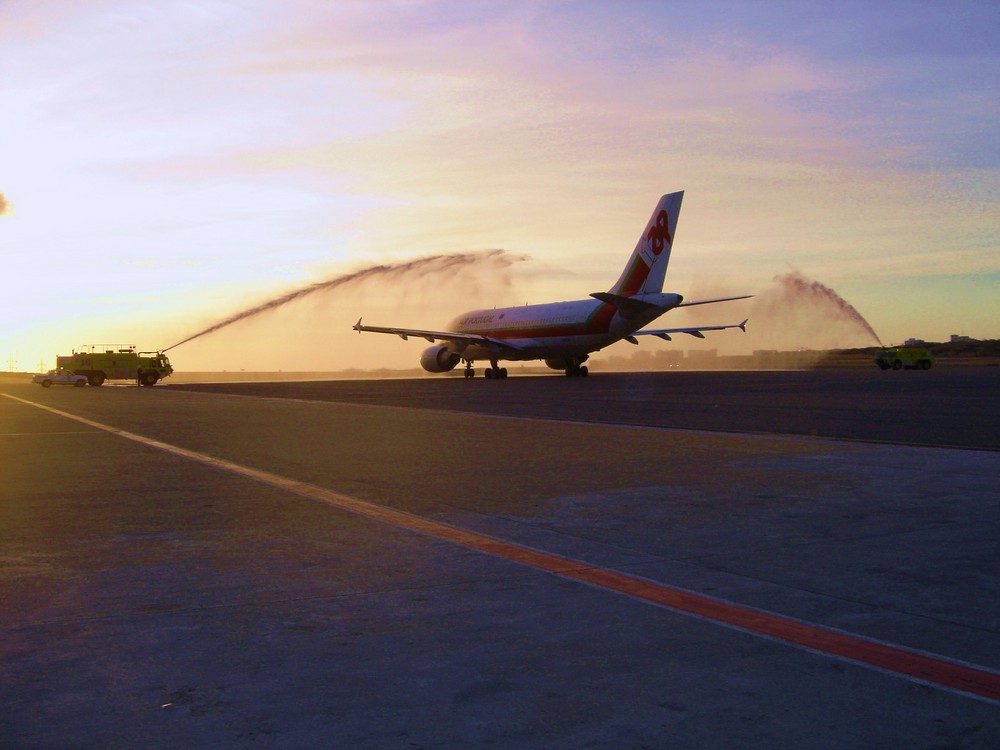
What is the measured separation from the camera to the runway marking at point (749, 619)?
14.8 ft

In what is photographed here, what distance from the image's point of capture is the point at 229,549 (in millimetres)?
7836

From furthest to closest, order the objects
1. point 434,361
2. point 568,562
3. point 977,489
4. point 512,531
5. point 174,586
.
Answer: point 434,361
point 977,489
point 512,531
point 568,562
point 174,586

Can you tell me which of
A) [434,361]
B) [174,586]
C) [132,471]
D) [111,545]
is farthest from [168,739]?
[434,361]

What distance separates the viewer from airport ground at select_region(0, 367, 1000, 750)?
13.2 ft

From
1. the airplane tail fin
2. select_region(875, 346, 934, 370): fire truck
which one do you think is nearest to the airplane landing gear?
the airplane tail fin

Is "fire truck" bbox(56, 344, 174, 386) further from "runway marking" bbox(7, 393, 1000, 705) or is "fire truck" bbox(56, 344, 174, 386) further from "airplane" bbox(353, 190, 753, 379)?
"runway marking" bbox(7, 393, 1000, 705)

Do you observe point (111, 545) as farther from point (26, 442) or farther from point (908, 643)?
point (26, 442)

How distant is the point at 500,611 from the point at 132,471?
948cm

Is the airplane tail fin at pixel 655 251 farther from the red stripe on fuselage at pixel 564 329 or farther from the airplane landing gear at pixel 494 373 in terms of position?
the airplane landing gear at pixel 494 373

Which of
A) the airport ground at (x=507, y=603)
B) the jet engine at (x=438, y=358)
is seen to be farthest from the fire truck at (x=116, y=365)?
the airport ground at (x=507, y=603)

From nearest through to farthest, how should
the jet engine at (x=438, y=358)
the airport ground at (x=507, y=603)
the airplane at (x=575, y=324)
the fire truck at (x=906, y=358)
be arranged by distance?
1. the airport ground at (x=507, y=603)
2. the airplane at (x=575, y=324)
3. the jet engine at (x=438, y=358)
4. the fire truck at (x=906, y=358)

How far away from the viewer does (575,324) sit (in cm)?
5675

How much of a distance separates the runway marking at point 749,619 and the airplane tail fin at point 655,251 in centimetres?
4590

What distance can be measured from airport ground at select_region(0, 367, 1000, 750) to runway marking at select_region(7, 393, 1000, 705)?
0.09 ft
